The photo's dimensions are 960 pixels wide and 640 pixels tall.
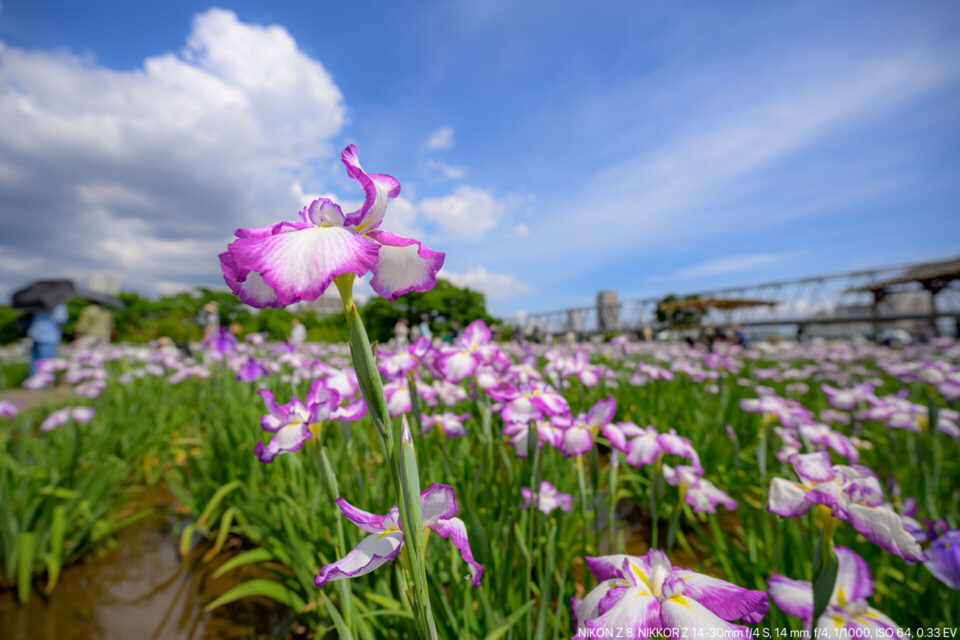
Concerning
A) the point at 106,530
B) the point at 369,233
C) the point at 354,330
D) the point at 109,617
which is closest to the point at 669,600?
the point at 354,330

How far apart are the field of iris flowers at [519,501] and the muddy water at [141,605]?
17 cm

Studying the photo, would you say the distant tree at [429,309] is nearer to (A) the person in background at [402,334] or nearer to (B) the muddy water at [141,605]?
(A) the person in background at [402,334]

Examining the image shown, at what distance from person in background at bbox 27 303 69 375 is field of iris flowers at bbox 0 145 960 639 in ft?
20.5

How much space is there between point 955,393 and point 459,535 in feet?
16.5

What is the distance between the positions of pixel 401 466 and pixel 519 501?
5.80 feet

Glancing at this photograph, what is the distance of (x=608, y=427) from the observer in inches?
73.0

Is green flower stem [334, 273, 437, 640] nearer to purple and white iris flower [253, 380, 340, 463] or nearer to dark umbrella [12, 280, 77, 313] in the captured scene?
purple and white iris flower [253, 380, 340, 463]

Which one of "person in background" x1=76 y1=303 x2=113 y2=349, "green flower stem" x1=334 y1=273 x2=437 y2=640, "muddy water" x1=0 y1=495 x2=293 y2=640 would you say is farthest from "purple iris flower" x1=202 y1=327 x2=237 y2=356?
"person in background" x1=76 y1=303 x2=113 y2=349

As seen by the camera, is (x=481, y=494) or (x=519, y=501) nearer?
(x=519, y=501)

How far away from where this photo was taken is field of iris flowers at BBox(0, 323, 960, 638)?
3.35 feet

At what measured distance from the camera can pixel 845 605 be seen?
1213mm

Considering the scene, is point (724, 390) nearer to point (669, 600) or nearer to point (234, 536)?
point (669, 600)

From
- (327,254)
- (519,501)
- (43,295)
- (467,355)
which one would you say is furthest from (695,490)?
(43,295)

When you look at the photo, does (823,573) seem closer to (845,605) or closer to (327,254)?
(845,605)
